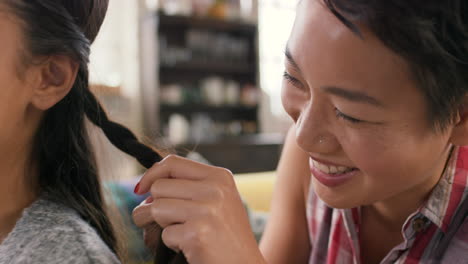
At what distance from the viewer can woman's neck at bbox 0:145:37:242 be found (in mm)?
768

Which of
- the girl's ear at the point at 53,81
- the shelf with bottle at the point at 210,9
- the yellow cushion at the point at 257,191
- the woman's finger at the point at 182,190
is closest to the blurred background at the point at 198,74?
the shelf with bottle at the point at 210,9

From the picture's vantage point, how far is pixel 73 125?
2.69 ft

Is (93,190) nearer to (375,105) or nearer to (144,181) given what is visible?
(144,181)

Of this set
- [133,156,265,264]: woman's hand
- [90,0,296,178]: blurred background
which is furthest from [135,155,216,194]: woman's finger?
[90,0,296,178]: blurred background

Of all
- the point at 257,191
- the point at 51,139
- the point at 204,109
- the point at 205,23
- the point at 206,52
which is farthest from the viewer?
the point at 204,109

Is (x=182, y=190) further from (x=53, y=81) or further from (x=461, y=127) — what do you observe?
(x=461, y=127)

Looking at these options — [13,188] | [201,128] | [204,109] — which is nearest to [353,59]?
[13,188]

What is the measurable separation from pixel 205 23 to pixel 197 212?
3.76 m

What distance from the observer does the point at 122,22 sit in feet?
13.2

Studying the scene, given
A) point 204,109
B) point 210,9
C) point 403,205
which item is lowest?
point 204,109

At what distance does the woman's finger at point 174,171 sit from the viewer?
66 centimetres

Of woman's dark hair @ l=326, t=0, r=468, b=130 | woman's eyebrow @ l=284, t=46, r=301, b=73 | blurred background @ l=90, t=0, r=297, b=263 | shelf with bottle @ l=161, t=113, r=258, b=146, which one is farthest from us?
shelf with bottle @ l=161, t=113, r=258, b=146

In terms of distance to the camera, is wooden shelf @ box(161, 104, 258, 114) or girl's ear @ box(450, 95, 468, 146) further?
wooden shelf @ box(161, 104, 258, 114)

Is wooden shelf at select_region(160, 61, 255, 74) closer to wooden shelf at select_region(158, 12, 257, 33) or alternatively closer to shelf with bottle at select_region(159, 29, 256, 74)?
shelf with bottle at select_region(159, 29, 256, 74)
